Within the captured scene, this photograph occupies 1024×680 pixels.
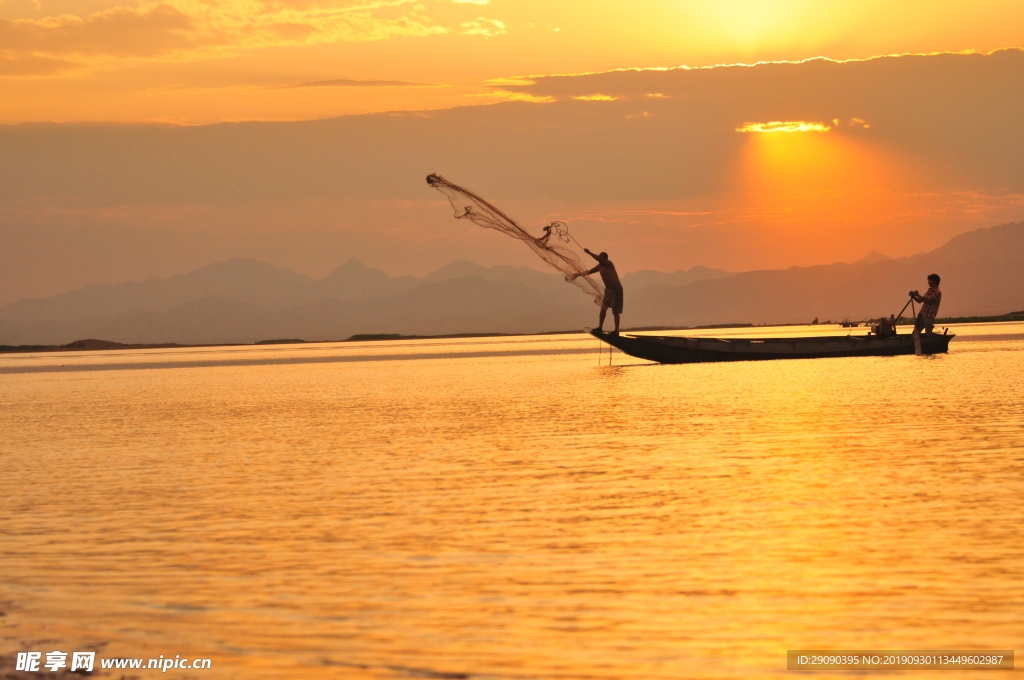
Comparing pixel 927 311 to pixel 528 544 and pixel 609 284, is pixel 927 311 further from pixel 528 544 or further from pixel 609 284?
pixel 528 544

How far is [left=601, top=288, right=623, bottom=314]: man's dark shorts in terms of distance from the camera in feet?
127

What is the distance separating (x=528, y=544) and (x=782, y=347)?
123 ft

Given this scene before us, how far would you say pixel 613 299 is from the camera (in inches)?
1545

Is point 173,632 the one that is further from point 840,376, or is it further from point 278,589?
point 840,376

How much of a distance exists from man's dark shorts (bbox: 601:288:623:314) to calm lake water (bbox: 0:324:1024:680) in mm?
18095

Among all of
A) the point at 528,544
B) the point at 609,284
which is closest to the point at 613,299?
the point at 609,284

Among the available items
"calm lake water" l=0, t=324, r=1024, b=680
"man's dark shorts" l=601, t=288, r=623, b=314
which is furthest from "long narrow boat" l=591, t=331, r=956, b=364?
"calm lake water" l=0, t=324, r=1024, b=680

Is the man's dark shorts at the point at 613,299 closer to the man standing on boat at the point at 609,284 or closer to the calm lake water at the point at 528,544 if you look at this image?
the man standing on boat at the point at 609,284

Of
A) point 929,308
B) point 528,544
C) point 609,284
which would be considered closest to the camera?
point 528,544

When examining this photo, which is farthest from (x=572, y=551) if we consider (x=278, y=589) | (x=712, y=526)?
(x=278, y=589)

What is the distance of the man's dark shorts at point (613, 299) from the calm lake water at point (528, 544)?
18.1 m

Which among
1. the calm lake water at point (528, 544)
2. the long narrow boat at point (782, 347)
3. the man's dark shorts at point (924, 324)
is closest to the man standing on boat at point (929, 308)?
the man's dark shorts at point (924, 324)

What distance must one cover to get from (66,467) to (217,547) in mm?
8145

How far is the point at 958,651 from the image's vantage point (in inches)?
234
